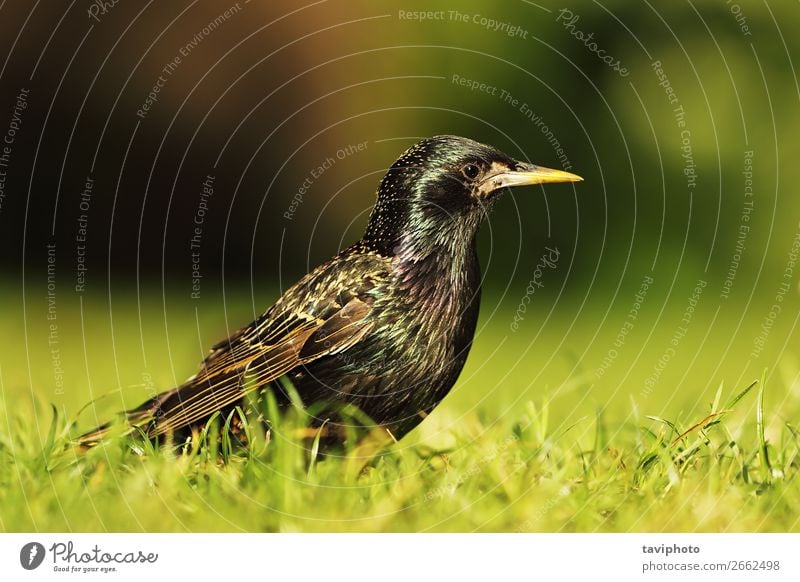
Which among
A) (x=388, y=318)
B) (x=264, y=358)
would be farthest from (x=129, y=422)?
(x=388, y=318)

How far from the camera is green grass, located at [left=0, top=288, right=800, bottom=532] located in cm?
331

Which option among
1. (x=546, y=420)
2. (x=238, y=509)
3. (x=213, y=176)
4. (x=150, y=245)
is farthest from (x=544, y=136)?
(x=238, y=509)

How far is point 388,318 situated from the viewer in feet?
12.0

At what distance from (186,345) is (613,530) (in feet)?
11.9

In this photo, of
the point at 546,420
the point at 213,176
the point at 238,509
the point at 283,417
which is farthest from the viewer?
the point at 213,176

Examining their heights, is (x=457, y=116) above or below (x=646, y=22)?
below

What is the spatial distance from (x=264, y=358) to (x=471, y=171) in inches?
42.3

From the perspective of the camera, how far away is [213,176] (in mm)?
7410

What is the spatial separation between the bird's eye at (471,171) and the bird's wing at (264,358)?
645 millimetres

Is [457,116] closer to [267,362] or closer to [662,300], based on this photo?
[662,300]

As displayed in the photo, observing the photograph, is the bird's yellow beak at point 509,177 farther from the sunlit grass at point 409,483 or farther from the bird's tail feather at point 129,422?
the bird's tail feather at point 129,422
